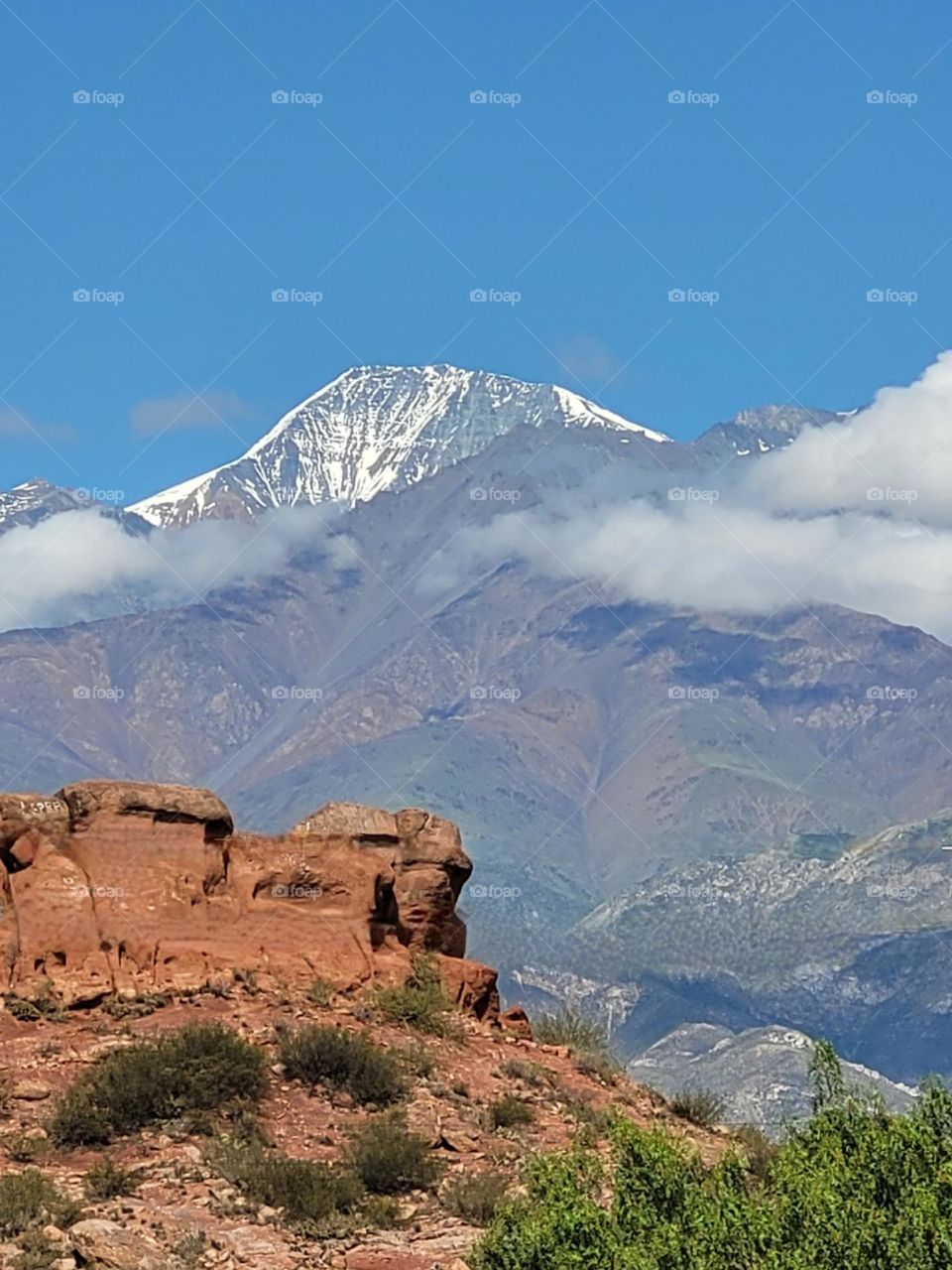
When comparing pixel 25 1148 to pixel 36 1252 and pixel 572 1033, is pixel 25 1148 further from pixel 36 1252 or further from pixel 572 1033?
pixel 572 1033

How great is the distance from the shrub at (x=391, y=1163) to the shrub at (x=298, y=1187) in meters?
0.33

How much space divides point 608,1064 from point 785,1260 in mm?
16400

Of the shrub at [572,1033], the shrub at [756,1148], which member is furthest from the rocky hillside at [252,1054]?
the shrub at [572,1033]

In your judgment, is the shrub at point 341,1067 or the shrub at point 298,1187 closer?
the shrub at point 298,1187

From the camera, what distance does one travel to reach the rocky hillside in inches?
1185

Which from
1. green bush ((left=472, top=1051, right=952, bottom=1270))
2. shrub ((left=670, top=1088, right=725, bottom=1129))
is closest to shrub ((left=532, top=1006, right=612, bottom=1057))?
shrub ((left=670, top=1088, right=725, bottom=1129))

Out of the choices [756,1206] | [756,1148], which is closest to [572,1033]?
[756,1148]

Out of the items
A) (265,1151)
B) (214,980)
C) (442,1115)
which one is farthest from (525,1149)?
(214,980)

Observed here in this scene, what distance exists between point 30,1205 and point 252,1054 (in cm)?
569

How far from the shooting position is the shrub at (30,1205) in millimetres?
29094

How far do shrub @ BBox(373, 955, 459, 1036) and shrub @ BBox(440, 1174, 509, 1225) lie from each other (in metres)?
6.37

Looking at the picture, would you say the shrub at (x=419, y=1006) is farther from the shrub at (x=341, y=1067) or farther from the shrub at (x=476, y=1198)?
the shrub at (x=476, y=1198)

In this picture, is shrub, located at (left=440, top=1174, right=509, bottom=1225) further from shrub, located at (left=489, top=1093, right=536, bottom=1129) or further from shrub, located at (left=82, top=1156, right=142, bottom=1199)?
shrub, located at (left=82, top=1156, right=142, bottom=1199)

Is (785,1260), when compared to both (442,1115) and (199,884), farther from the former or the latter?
(199,884)
